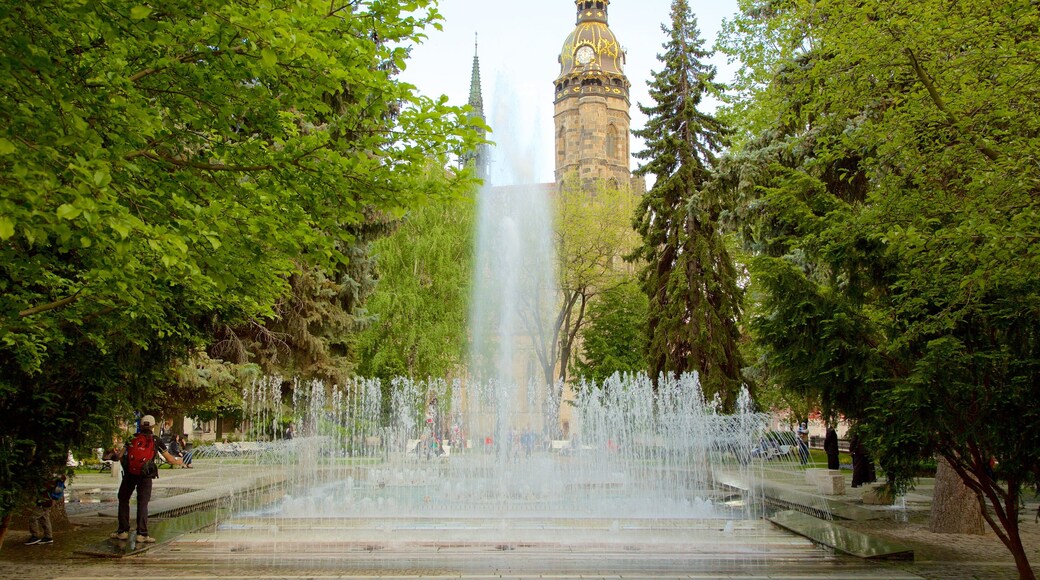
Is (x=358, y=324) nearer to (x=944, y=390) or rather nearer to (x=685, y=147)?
(x=685, y=147)

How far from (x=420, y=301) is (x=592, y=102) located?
3957 cm

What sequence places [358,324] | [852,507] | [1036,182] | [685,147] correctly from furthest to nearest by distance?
[685,147] → [358,324] → [852,507] → [1036,182]

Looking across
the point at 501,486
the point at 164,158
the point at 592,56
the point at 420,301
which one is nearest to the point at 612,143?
the point at 592,56

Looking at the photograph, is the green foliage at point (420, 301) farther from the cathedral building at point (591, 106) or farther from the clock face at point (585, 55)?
the clock face at point (585, 55)

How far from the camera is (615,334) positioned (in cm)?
4000

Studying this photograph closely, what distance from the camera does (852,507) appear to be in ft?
50.5

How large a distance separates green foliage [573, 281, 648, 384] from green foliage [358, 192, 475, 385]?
24.0 ft

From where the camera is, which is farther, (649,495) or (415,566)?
(649,495)

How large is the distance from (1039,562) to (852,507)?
5.34 m

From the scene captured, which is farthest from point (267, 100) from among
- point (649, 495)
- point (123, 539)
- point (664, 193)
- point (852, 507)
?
point (664, 193)

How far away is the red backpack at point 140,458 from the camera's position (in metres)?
10.3

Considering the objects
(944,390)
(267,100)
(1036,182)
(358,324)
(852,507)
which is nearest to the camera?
(267,100)

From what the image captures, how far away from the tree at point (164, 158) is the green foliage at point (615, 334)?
3108 cm

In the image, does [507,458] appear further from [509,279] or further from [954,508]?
[509,279]
